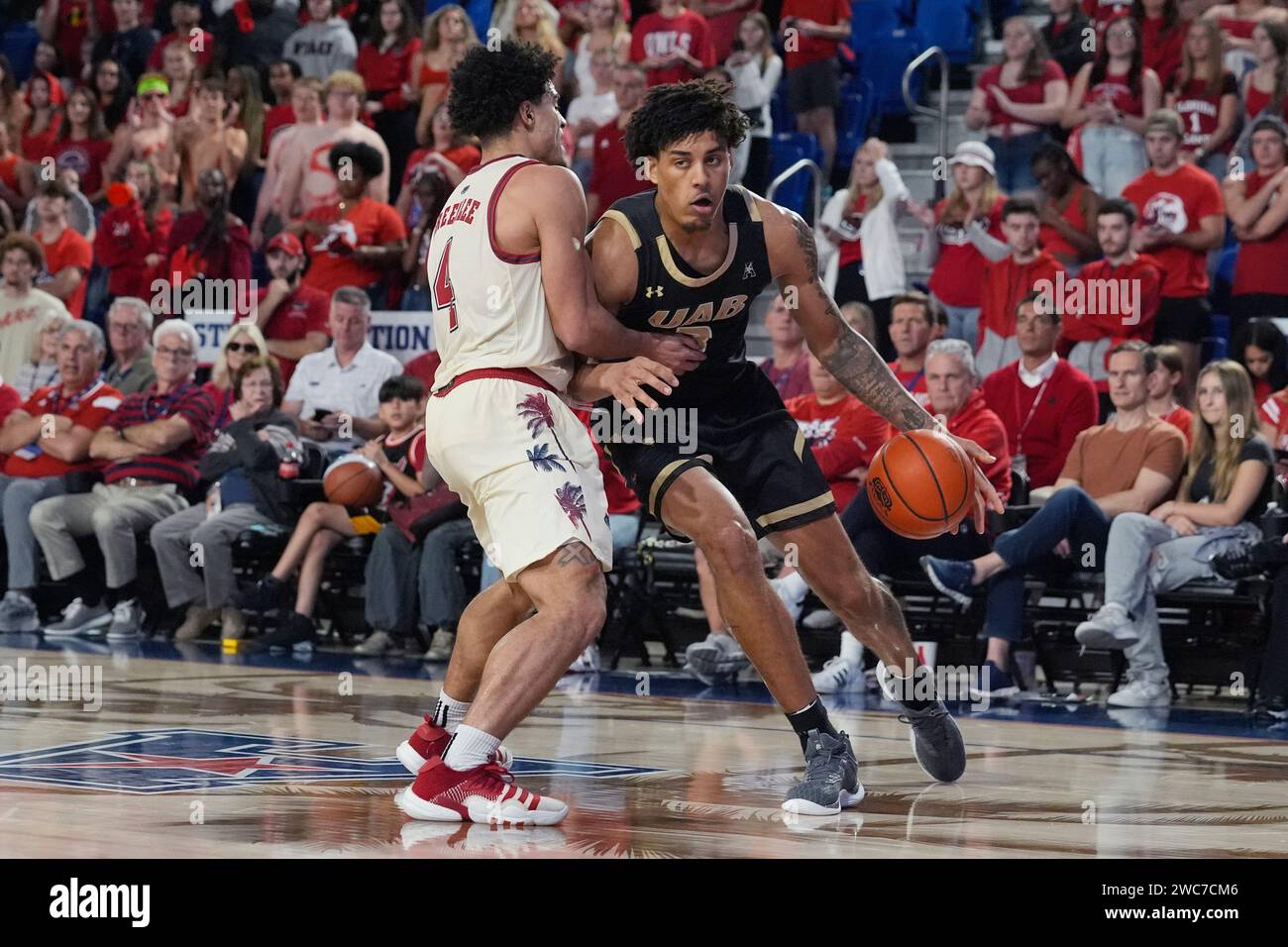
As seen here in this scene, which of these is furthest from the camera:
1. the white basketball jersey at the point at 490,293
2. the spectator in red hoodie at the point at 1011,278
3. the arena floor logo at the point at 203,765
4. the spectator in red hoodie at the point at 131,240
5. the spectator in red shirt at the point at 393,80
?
the spectator in red shirt at the point at 393,80

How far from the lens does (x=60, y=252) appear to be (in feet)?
41.2

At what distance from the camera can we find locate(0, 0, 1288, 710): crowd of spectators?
320 inches

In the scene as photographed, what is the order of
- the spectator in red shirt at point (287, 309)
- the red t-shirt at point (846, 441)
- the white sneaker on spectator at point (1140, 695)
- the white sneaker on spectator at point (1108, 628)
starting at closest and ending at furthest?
the white sneaker on spectator at point (1108, 628)
the white sneaker on spectator at point (1140, 695)
the red t-shirt at point (846, 441)
the spectator in red shirt at point (287, 309)

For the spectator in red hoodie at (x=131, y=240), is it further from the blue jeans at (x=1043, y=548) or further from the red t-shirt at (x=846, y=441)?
the blue jeans at (x=1043, y=548)

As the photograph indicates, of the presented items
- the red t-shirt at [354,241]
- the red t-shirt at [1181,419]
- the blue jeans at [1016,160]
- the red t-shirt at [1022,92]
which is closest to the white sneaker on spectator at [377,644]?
the red t-shirt at [354,241]

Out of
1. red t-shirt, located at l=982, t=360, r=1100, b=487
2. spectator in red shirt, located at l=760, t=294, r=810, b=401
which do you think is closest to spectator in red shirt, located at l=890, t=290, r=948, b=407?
red t-shirt, located at l=982, t=360, r=1100, b=487

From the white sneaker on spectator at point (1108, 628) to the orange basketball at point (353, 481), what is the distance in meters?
3.55

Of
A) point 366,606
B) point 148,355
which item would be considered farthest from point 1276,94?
point 148,355

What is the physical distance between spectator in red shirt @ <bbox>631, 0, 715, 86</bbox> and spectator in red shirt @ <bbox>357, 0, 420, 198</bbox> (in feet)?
6.49

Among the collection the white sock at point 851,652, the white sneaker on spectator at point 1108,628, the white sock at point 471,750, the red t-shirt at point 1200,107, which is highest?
the red t-shirt at point 1200,107

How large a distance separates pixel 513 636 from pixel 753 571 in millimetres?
713

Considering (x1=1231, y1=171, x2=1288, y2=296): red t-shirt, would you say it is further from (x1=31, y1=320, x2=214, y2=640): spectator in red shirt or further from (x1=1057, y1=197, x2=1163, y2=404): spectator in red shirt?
(x1=31, y1=320, x2=214, y2=640): spectator in red shirt

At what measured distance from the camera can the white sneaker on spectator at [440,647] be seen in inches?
349

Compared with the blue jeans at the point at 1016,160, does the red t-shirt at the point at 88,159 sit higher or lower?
higher
